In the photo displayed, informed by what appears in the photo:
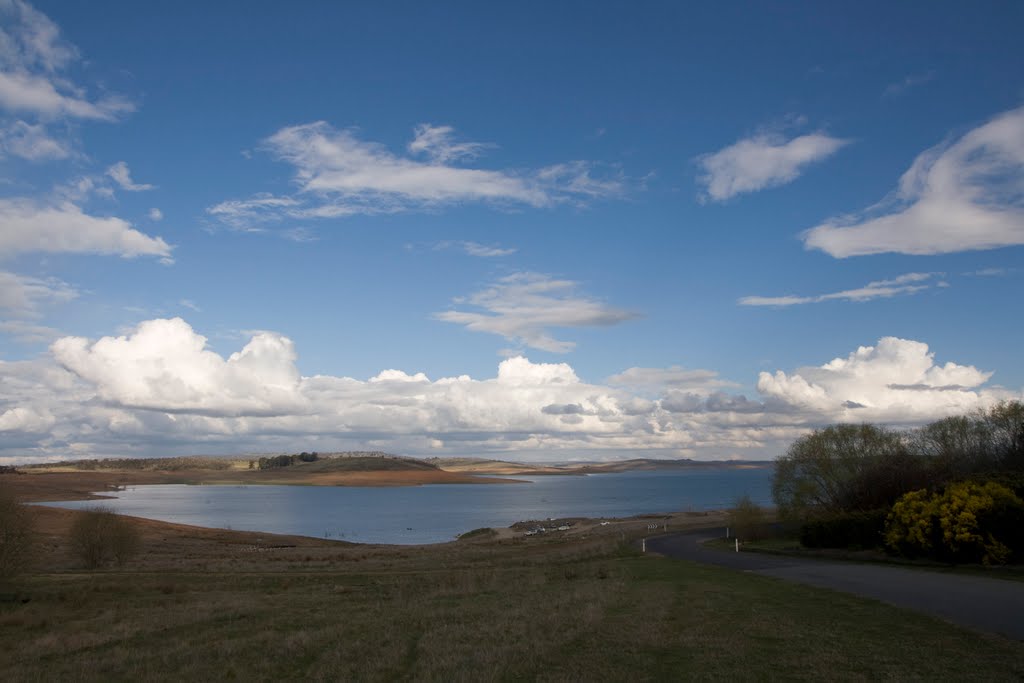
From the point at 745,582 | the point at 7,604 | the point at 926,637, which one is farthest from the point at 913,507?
the point at 7,604

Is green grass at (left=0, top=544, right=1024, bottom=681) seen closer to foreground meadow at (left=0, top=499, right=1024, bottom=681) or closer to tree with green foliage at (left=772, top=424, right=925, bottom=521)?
foreground meadow at (left=0, top=499, right=1024, bottom=681)

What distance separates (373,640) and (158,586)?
1720cm

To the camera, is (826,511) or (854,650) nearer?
(854,650)

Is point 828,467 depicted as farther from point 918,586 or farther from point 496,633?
point 496,633

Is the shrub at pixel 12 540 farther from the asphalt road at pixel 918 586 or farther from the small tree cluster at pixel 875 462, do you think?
the small tree cluster at pixel 875 462

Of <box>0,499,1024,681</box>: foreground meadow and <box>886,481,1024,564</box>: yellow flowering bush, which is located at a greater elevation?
<box>886,481,1024,564</box>: yellow flowering bush

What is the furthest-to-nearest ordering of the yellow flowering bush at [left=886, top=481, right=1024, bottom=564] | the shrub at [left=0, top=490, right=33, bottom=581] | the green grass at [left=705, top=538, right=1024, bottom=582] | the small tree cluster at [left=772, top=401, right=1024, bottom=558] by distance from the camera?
the small tree cluster at [left=772, top=401, right=1024, bottom=558], the shrub at [left=0, top=490, right=33, bottom=581], the yellow flowering bush at [left=886, top=481, right=1024, bottom=564], the green grass at [left=705, top=538, right=1024, bottom=582]

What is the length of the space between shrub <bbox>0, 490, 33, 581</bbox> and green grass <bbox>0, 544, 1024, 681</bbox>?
0.98 m

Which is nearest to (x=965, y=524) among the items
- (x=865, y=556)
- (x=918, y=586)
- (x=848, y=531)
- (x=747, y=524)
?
(x=918, y=586)

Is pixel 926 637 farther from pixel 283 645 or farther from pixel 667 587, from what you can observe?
pixel 283 645

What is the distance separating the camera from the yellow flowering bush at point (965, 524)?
23.8 meters

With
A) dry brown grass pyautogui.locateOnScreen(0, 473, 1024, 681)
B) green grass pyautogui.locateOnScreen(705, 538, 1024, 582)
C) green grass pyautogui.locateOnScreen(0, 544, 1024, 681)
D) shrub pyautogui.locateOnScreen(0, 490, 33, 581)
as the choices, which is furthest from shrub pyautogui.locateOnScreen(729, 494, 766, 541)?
shrub pyautogui.locateOnScreen(0, 490, 33, 581)

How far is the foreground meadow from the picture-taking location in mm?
11742

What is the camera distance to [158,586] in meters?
28.6
